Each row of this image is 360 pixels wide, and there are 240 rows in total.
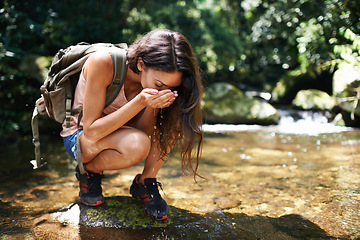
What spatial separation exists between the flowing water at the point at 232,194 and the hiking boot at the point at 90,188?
154 millimetres

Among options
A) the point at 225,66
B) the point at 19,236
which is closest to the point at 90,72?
the point at 19,236

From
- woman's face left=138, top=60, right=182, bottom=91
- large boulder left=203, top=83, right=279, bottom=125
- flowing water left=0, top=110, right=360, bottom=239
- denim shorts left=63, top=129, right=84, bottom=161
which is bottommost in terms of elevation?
large boulder left=203, top=83, right=279, bottom=125

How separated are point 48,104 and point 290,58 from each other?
9766 millimetres

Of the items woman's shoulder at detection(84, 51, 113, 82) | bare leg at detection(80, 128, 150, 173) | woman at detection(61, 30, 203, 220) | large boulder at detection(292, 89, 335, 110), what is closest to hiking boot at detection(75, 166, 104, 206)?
woman at detection(61, 30, 203, 220)

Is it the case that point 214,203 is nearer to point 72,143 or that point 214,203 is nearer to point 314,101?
point 72,143

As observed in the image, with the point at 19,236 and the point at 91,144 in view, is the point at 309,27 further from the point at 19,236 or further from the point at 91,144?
the point at 19,236

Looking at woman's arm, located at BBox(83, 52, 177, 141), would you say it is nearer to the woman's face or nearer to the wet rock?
the woman's face

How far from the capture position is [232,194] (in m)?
2.40

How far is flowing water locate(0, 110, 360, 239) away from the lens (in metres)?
1.77

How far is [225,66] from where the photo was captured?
10430 millimetres

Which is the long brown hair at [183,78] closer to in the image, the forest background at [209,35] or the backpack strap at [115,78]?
the backpack strap at [115,78]

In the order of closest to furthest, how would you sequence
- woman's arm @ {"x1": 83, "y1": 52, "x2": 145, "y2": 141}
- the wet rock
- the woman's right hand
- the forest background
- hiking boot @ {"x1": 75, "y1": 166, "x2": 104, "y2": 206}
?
the woman's right hand < woman's arm @ {"x1": 83, "y1": 52, "x2": 145, "y2": 141} < hiking boot @ {"x1": 75, "y1": 166, "x2": 104, "y2": 206} < the forest background < the wet rock

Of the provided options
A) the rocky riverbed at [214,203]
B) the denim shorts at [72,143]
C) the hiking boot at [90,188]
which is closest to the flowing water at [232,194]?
the rocky riverbed at [214,203]

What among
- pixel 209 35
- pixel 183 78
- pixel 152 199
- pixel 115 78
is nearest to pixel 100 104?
pixel 115 78
